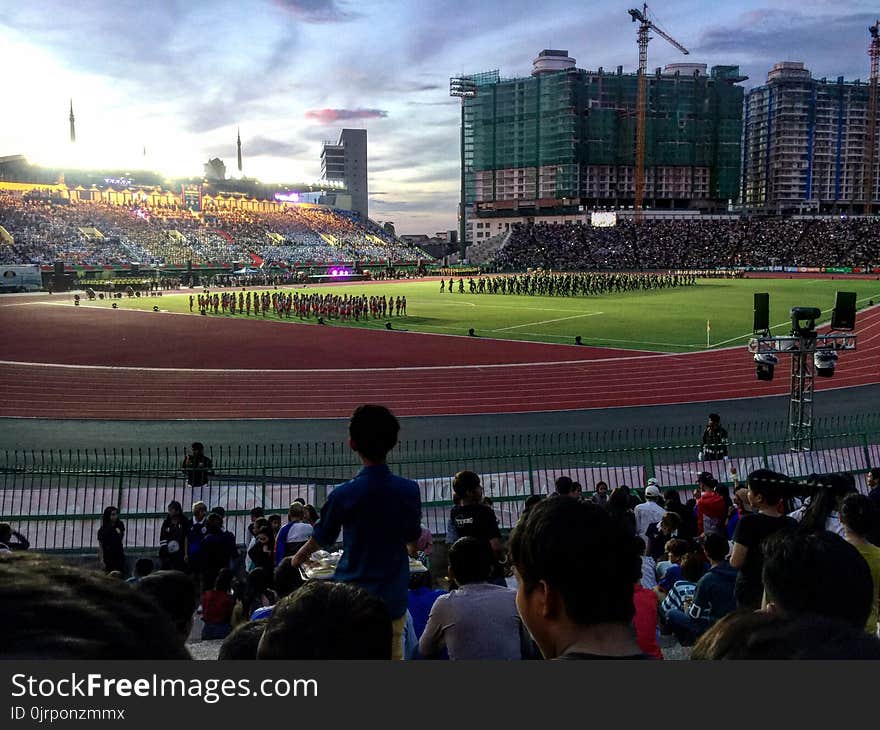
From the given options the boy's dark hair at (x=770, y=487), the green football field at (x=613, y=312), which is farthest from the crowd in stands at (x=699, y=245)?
the boy's dark hair at (x=770, y=487)

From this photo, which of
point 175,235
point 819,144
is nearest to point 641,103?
point 819,144

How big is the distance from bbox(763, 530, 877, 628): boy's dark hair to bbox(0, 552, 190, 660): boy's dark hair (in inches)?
81.3

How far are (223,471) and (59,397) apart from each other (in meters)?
10.3

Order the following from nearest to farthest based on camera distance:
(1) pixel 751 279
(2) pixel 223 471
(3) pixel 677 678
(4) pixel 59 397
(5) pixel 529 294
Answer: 1. (3) pixel 677 678
2. (2) pixel 223 471
3. (4) pixel 59 397
4. (5) pixel 529 294
5. (1) pixel 751 279

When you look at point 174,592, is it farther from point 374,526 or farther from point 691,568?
point 691,568

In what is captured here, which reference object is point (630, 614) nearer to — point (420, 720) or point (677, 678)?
point (677, 678)

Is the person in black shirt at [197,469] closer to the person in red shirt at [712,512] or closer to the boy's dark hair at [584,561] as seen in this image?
the person in red shirt at [712,512]

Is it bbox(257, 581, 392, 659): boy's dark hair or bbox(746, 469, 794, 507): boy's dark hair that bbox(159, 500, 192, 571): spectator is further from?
bbox(257, 581, 392, 659): boy's dark hair

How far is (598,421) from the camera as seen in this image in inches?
773

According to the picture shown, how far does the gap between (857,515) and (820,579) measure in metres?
2.61

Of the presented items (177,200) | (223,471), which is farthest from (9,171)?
(223,471)

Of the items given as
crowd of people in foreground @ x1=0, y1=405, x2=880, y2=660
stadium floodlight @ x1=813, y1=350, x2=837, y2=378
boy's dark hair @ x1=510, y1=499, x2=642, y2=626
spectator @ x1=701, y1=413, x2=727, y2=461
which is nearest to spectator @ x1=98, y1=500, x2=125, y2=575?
crowd of people in foreground @ x1=0, y1=405, x2=880, y2=660

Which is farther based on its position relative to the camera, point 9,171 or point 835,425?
point 9,171

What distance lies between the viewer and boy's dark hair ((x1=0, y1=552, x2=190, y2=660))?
1.33 m
